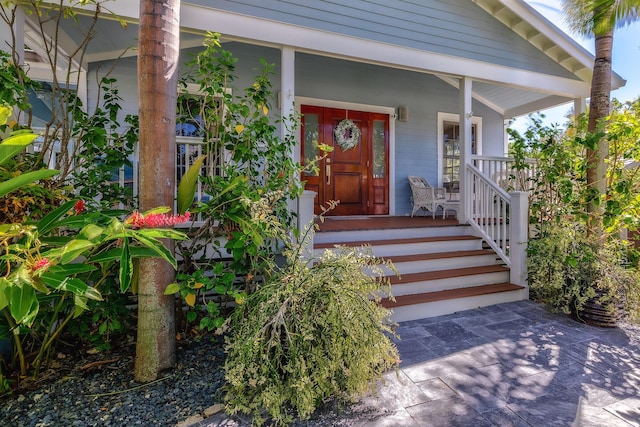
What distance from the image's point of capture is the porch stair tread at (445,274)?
3.55 meters

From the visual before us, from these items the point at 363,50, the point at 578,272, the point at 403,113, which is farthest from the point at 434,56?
the point at 578,272

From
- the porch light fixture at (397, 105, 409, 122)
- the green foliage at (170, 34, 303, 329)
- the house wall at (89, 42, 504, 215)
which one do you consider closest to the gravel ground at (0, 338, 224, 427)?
the green foliage at (170, 34, 303, 329)

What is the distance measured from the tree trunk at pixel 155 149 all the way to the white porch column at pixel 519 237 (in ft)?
12.5

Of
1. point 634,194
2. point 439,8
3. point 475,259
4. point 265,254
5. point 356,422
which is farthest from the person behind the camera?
point 439,8

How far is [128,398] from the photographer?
76.7 inches

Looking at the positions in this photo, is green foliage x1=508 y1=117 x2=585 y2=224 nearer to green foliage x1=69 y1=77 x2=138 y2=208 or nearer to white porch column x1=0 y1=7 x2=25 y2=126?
green foliage x1=69 y1=77 x2=138 y2=208

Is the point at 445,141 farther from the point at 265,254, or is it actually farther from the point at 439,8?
the point at 265,254

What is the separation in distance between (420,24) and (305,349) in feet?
15.2

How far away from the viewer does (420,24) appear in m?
4.61

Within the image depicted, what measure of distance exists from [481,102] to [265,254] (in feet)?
21.1

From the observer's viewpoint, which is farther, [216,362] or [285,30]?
[285,30]

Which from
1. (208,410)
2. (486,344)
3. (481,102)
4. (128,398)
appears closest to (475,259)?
(486,344)

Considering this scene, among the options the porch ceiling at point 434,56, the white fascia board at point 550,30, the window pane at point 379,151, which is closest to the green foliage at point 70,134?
the porch ceiling at point 434,56

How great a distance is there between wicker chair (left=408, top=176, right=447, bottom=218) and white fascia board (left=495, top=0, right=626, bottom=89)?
2884 millimetres
